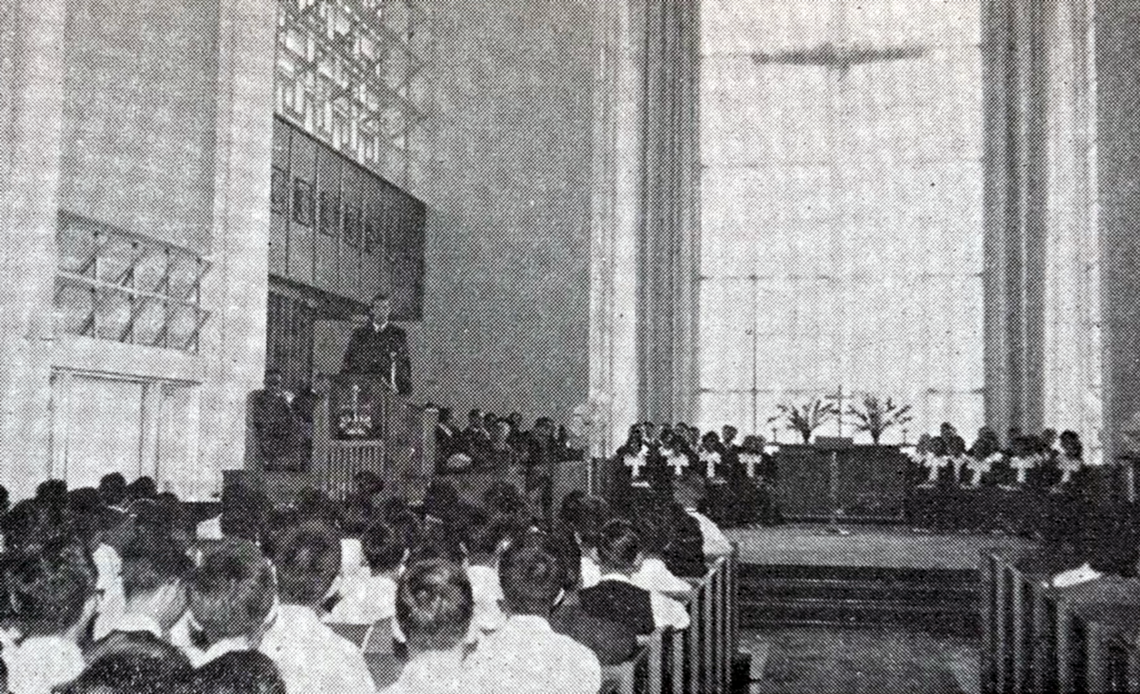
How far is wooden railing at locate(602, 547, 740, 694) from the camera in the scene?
3.81m

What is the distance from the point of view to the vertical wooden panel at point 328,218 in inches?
564

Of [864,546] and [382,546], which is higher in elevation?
[382,546]

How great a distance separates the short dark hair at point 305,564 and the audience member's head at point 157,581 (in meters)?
0.28

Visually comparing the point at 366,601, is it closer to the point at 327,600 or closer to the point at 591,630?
the point at 327,600

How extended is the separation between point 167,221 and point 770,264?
10045 mm

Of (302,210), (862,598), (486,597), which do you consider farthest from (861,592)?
(302,210)

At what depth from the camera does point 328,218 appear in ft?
47.8

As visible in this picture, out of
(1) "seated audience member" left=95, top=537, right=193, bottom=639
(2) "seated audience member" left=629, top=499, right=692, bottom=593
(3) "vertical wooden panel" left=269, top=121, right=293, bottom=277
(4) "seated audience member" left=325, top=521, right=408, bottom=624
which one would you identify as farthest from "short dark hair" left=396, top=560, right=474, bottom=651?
(3) "vertical wooden panel" left=269, top=121, right=293, bottom=277

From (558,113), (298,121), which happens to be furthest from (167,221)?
(558,113)

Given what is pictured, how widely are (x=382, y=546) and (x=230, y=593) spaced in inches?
56.8

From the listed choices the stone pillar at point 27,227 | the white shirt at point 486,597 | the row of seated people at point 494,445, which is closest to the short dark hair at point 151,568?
the white shirt at point 486,597

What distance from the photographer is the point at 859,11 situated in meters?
19.0

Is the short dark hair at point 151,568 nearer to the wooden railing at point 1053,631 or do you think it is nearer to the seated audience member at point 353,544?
the seated audience member at point 353,544

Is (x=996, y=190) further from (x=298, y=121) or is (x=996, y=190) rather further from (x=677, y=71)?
(x=298, y=121)
